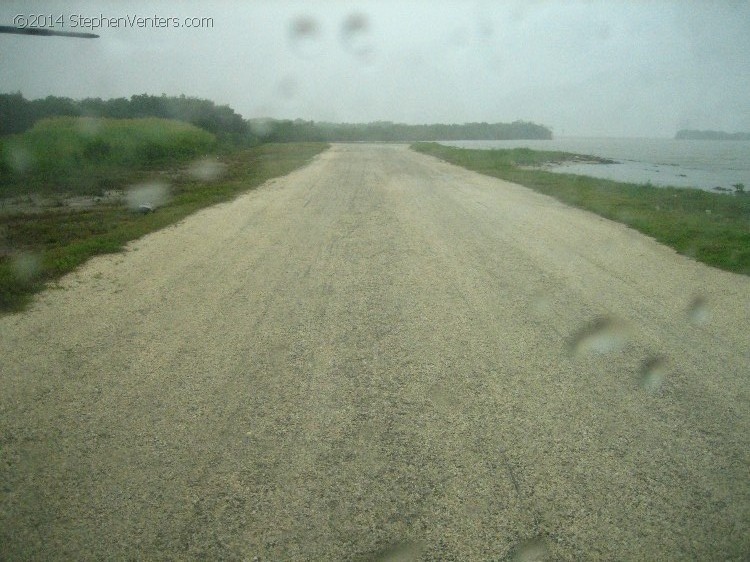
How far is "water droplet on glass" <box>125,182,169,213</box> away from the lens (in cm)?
1238

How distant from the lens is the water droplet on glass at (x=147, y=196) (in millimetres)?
12381

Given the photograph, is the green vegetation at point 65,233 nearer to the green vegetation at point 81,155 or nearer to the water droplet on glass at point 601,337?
the green vegetation at point 81,155

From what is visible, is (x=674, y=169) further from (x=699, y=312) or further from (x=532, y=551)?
(x=532, y=551)

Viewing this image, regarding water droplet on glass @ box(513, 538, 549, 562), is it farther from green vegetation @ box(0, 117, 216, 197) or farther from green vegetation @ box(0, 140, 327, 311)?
green vegetation @ box(0, 117, 216, 197)

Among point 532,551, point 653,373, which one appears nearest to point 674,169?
point 653,373

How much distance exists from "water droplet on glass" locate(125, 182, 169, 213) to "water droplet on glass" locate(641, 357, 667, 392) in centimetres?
1145

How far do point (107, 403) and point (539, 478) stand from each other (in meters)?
3.32

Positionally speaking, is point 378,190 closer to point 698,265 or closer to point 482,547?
point 698,265

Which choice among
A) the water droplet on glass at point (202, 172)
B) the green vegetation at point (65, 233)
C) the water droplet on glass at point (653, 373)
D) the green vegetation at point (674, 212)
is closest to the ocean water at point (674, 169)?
the green vegetation at point (674, 212)

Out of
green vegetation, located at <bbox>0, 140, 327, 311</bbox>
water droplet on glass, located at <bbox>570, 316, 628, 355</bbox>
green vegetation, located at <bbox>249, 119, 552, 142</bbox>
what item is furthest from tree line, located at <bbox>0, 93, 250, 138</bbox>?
water droplet on glass, located at <bbox>570, 316, 628, 355</bbox>

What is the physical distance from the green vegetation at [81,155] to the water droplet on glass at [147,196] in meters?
1.01

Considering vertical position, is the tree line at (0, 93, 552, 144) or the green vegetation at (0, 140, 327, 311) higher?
the tree line at (0, 93, 552, 144)

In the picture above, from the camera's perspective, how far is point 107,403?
12.9ft

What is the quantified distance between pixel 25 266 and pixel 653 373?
8387mm
